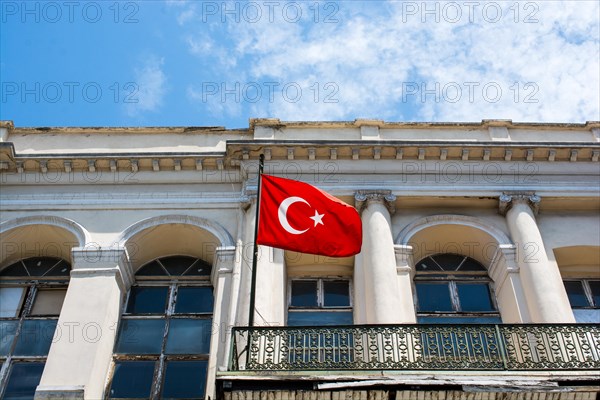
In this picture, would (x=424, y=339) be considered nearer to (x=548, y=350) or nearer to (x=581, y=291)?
(x=548, y=350)

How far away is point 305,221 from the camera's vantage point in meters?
13.2

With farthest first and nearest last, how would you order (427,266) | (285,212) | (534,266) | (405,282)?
(427,266) → (405,282) → (534,266) → (285,212)

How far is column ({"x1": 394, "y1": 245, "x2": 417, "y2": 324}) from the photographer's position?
13719 mm

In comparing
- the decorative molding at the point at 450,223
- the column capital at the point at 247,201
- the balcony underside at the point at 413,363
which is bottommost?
the balcony underside at the point at 413,363

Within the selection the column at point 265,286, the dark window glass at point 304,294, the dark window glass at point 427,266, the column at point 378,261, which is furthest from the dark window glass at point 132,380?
the dark window glass at point 427,266

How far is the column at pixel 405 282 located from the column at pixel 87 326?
5.18 metres

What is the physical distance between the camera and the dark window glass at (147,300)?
50.2ft

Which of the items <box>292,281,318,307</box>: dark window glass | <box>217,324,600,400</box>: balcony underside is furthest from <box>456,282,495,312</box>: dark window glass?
<box>292,281,318,307</box>: dark window glass

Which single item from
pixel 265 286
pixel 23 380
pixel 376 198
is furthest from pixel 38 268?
pixel 376 198

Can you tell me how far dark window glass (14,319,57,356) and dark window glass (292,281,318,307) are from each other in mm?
4611

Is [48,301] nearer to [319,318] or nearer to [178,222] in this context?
[178,222]

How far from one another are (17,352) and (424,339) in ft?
24.6

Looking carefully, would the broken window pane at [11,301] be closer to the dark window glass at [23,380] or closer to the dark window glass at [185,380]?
the dark window glass at [23,380]

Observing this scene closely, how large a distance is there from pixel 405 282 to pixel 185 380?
14.2ft
